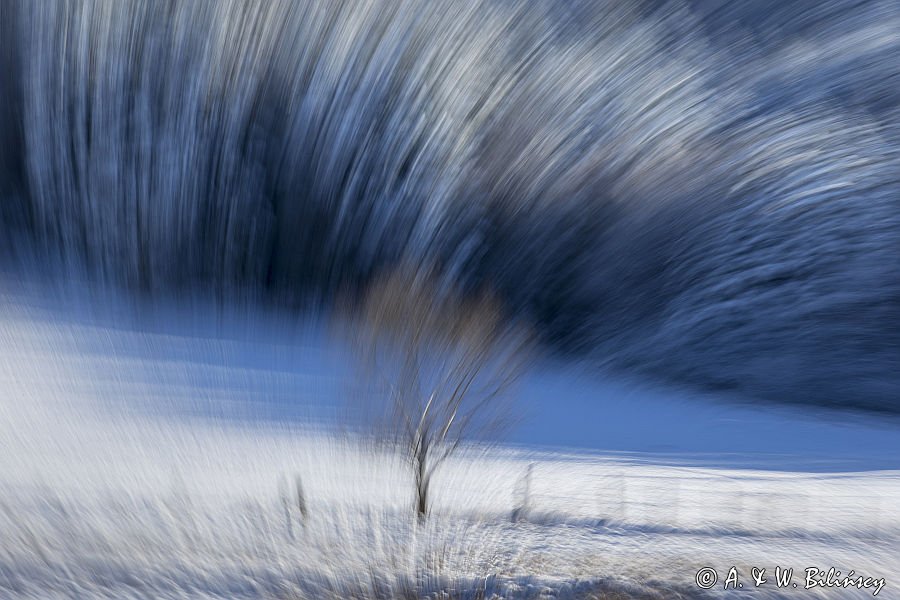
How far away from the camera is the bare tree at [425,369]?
631 cm

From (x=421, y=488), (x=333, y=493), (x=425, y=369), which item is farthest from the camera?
(x=425, y=369)

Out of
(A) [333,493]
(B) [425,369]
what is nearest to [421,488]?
(A) [333,493]

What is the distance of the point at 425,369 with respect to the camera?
22.3ft

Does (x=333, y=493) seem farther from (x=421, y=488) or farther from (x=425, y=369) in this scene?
(x=425, y=369)

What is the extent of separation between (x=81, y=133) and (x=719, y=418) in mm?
Answer: 11014

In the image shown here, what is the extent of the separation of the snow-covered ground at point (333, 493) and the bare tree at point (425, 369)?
0.29m

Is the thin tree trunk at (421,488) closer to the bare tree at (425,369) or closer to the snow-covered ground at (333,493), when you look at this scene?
the bare tree at (425,369)

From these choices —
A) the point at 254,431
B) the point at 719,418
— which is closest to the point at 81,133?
the point at 254,431

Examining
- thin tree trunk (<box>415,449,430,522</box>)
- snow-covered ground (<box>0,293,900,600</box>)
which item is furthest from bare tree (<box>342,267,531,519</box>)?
snow-covered ground (<box>0,293,900,600</box>)

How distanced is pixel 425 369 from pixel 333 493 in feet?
4.50

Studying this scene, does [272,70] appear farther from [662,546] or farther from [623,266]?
[662,546]

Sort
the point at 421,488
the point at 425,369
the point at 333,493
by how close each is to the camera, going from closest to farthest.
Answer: the point at 421,488 < the point at 333,493 < the point at 425,369

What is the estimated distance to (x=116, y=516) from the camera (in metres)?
4.97

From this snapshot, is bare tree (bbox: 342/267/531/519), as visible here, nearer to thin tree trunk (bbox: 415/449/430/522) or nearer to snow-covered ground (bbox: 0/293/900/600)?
thin tree trunk (bbox: 415/449/430/522)
